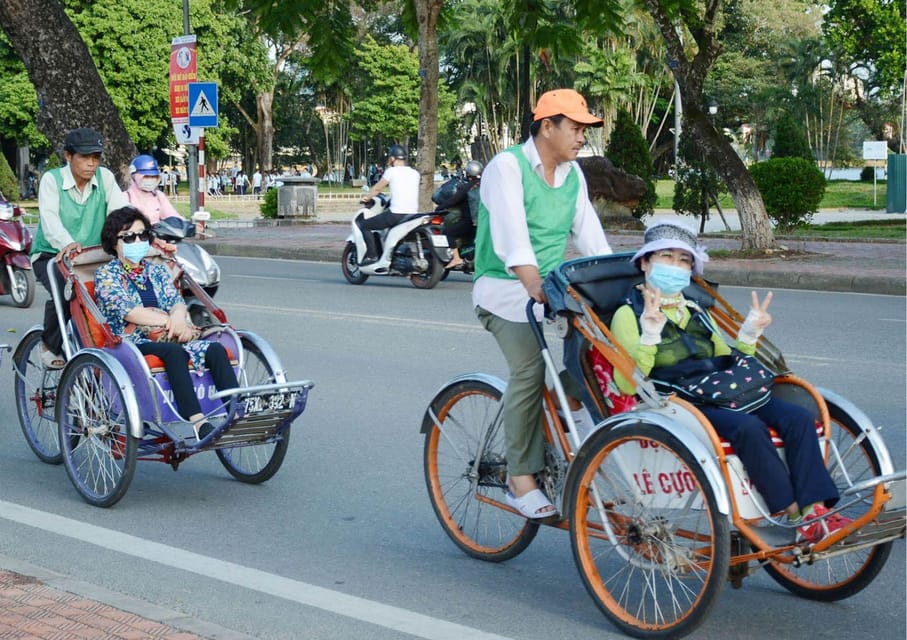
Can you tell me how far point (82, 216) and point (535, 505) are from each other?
141 inches

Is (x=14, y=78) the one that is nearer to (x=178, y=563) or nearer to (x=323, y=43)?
(x=323, y=43)

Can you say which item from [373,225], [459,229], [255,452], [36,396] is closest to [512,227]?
[255,452]

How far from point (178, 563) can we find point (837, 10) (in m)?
47.9

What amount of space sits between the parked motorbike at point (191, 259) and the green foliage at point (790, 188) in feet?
46.8

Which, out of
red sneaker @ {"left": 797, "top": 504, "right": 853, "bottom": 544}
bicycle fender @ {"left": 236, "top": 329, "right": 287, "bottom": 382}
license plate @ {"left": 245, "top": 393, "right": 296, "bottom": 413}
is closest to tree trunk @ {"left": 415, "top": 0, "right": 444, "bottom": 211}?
bicycle fender @ {"left": 236, "top": 329, "right": 287, "bottom": 382}

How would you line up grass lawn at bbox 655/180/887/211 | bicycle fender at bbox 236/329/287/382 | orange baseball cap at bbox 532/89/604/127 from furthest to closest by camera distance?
grass lawn at bbox 655/180/887/211, bicycle fender at bbox 236/329/287/382, orange baseball cap at bbox 532/89/604/127

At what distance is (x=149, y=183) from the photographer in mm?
10211

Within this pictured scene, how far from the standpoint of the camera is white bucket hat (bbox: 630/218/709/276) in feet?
15.0

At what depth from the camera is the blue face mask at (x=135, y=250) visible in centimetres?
679

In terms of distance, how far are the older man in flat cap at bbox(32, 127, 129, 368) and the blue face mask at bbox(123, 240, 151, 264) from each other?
1.68 feet

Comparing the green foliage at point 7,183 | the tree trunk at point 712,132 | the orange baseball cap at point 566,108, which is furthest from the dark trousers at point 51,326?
the green foliage at point 7,183

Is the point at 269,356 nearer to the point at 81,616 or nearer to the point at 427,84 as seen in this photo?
the point at 81,616

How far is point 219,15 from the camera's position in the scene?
6125 cm

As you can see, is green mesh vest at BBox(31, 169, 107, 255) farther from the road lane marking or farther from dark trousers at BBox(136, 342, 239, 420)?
the road lane marking
